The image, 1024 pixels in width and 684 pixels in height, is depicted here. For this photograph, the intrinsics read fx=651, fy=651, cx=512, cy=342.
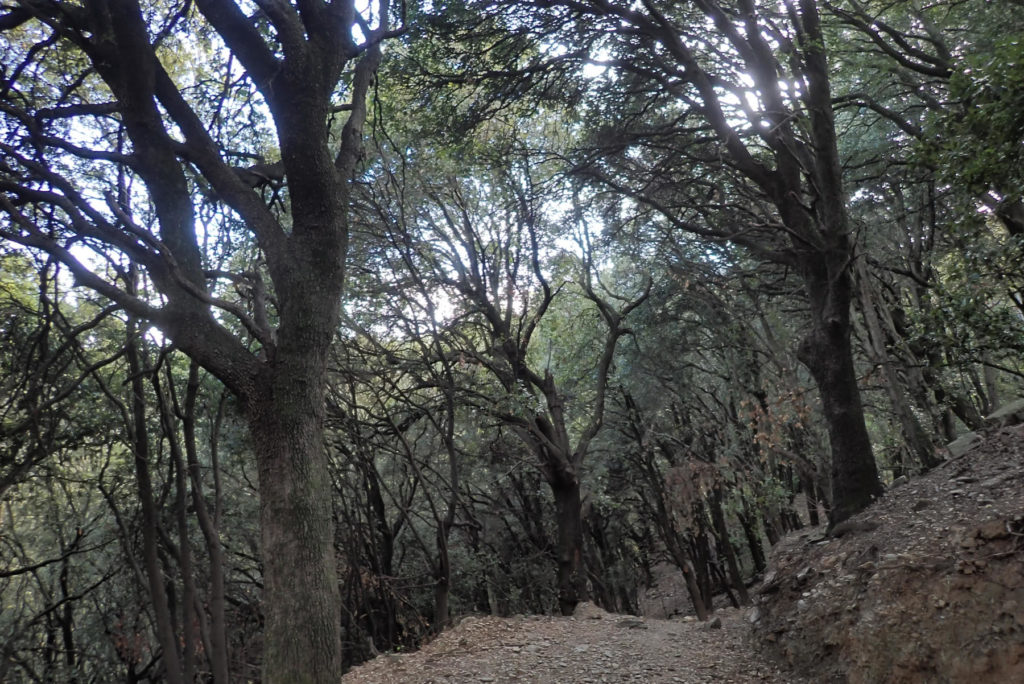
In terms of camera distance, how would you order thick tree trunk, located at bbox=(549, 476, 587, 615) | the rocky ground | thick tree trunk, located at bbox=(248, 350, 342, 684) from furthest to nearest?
thick tree trunk, located at bbox=(549, 476, 587, 615)
the rocky ground
thick tree trunk, located at bbox=(248, 350, 342, 684)

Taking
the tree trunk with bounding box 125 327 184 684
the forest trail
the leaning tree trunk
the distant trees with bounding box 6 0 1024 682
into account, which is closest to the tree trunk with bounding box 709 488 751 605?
the distant trees with bounding box 6 0 1024 682

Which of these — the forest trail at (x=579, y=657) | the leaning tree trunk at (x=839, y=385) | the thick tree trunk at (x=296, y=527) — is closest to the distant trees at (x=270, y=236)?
the thick tree trunk at (x=296, y=527)

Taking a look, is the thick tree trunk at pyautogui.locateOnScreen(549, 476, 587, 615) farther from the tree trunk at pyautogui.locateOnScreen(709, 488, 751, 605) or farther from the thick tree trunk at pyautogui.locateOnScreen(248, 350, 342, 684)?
the thick tree trunk at pyautogui.locateOnScreen(248, 350, 342, 684)

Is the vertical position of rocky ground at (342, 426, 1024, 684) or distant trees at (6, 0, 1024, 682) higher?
distant trees at (6, 0, 1024, 682)

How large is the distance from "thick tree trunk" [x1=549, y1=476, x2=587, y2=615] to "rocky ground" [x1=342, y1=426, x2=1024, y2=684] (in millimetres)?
2063

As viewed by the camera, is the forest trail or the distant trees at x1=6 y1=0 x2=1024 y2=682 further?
the forest trail

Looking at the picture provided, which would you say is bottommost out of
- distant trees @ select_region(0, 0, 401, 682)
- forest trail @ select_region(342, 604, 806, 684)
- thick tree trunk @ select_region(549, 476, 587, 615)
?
forest trail @ select_region(342, 604, 806, 684)

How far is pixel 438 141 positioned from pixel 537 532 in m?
10.4

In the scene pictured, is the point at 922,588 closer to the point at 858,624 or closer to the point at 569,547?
the point at 858,624

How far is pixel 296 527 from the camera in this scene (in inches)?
139

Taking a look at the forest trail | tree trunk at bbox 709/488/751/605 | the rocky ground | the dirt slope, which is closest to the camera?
the dirt slope

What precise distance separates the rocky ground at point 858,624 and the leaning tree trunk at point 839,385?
27 cm

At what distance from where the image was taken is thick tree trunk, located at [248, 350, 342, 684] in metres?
3.38

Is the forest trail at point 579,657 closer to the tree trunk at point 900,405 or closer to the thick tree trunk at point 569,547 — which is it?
the thick tree trunk at point 569,547
